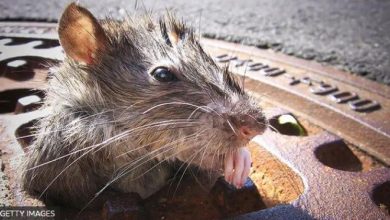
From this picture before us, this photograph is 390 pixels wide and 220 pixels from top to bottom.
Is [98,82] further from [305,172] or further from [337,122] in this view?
[337,122]

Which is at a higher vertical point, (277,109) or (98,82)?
(98,82)

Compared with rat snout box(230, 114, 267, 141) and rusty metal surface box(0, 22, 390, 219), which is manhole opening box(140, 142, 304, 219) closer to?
rusty metal surface box(0, 22, 390, 219)

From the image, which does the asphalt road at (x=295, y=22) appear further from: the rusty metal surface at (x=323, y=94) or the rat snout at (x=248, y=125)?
the rat snout at (x=248, y=125)

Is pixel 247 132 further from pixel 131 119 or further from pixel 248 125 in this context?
pixel 131 119

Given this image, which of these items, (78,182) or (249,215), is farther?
(78,182)

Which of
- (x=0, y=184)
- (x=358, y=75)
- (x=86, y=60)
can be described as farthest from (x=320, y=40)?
(x=0, y=184)

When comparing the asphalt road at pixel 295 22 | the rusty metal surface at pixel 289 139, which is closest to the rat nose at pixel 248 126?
the rusty metal surface at pixel 289 139

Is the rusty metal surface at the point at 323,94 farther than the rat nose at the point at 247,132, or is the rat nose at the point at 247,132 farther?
the rusty metal surface at the point at 323,94
